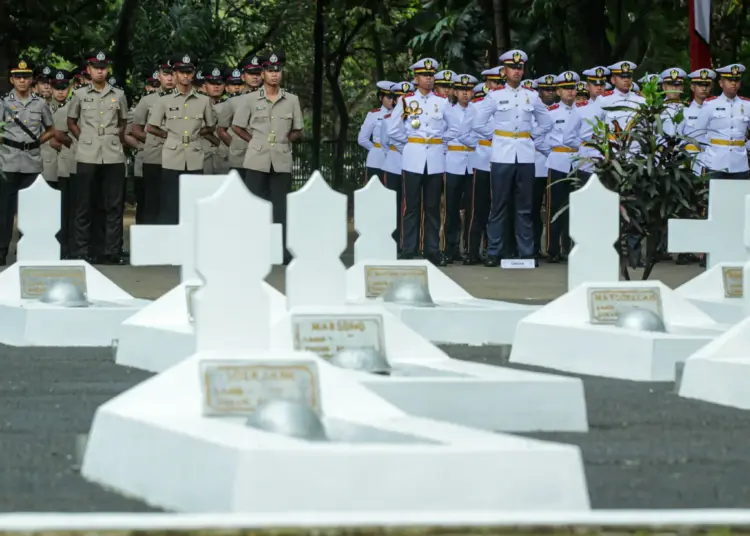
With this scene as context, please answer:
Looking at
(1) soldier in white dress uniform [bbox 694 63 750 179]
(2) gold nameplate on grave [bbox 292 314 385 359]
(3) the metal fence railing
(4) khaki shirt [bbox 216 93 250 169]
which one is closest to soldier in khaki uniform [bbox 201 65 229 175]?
(4) khaki shirt [bbox 216 93 250 169]

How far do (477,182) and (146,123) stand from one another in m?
3.56

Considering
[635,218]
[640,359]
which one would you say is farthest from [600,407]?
[635,218]

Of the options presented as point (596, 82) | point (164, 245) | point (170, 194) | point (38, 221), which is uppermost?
point (596, 82)

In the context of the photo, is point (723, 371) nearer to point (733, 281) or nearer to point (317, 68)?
point (733, 281)

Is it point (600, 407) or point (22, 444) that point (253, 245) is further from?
point (600, 407)

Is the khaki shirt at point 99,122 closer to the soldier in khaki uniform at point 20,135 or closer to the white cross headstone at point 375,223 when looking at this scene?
the soldier in khaki uniform at point 20,135

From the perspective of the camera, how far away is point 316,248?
9203 millimetres

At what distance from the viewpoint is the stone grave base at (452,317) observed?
12.4 meters

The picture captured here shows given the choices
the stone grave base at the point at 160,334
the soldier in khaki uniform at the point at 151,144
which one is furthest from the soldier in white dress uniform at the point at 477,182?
the stone grave base at the point at 160,334

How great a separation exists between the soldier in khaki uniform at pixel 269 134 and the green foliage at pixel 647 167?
16.2 ft

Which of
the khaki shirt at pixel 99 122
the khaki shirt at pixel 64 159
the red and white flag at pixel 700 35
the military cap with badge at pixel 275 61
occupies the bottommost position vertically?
the khaki shirt at pixel 64 159

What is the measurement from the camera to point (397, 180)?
2253 cm

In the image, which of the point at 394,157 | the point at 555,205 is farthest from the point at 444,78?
the point at 555,205

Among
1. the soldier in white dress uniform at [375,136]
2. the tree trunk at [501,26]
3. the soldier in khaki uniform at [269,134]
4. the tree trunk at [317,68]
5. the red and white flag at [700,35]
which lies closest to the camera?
the soldier in khaki uniform at [269,134]
